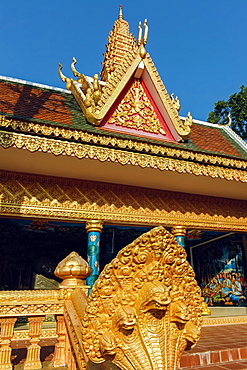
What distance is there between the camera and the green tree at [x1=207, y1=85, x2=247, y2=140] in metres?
15.9

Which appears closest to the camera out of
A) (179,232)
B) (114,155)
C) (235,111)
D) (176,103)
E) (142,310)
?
(142,310)

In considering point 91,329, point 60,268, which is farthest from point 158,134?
point 91,329

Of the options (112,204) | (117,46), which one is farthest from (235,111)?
(112,204)

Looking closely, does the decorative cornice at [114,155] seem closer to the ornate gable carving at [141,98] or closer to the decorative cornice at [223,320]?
the ornate gable carving at [141,98]

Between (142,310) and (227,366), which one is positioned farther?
(227,366)

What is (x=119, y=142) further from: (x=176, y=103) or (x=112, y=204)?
(x=176, y=103)

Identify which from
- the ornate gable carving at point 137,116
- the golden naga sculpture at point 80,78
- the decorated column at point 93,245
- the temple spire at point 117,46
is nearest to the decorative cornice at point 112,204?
the decorated column at point 93,245

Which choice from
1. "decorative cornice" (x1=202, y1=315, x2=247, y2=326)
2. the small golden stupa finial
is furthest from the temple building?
the small golden stupa finial

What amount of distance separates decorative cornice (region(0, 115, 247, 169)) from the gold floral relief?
1431 millimetres

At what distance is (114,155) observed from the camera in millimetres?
4664

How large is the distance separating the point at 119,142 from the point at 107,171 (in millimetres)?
910

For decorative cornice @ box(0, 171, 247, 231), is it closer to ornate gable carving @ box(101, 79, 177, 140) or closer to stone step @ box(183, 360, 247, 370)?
ornate gable carving @ box(101, 79, 177, 140)

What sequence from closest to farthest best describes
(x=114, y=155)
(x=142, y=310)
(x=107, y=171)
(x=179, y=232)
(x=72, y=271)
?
(x=142, y=310) < (x=72, y=271) < (x=114, y=155) < (x=107, y=171) < (x=179, y=232)

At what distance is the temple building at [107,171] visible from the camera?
4719mm
